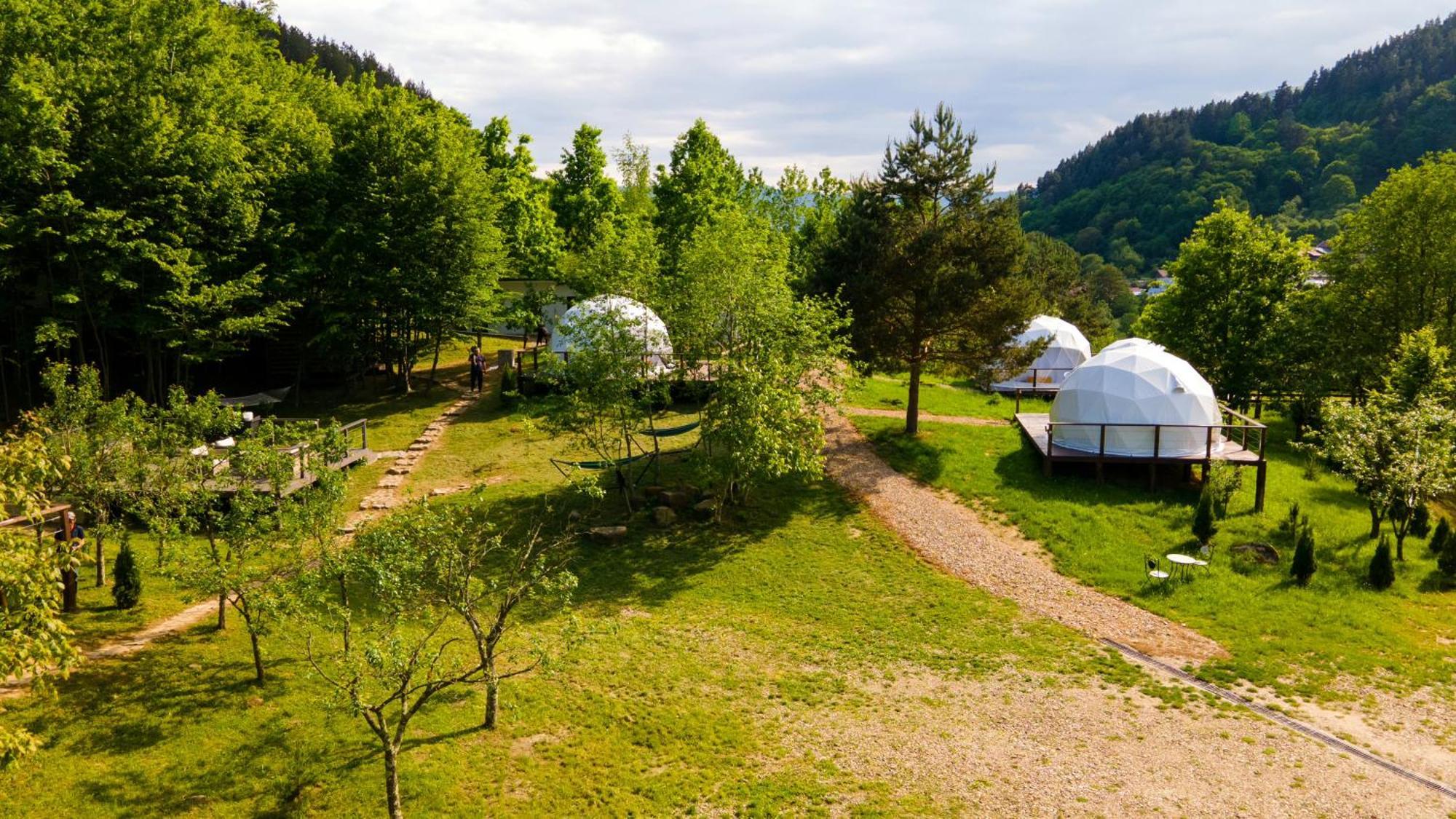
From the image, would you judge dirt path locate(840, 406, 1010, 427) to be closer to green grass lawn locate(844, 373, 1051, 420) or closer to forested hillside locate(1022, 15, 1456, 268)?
green grass lawn locate(844, 373, 1051, 420)

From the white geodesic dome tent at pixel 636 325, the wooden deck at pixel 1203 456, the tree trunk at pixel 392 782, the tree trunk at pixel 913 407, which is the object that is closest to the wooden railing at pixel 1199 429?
the wooden deck at pixel 1203 456

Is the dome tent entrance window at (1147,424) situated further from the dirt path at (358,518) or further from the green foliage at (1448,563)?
the dirt path at (358,518)

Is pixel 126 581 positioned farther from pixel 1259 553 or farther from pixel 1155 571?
pixel 1259 553

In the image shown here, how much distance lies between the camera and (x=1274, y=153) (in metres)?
146

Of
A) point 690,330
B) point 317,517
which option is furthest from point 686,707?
point 690,330

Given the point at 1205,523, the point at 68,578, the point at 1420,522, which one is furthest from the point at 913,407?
the point at 68,578

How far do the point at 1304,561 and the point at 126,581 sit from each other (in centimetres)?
2503

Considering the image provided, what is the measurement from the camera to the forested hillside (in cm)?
13250

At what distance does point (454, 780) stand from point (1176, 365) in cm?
2427

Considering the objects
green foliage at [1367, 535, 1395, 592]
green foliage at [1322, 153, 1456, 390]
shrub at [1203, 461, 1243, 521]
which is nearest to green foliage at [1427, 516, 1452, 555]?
green foliage at [1367, 535, 1395, 592]

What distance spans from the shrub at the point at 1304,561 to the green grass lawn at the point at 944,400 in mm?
15595

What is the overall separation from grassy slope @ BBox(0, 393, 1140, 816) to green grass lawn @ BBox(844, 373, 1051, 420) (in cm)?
1588

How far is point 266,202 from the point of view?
31.0m

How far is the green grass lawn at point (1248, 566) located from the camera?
612 inches
